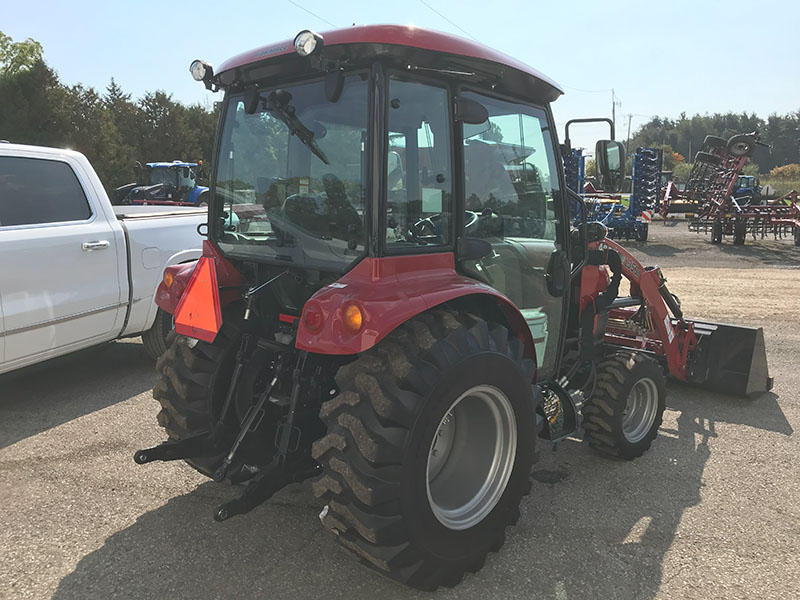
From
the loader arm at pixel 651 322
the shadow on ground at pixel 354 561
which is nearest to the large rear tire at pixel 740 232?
the loader arm at pixel 651 322

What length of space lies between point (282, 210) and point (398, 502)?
1581mm

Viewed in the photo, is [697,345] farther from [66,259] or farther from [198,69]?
[66,259]

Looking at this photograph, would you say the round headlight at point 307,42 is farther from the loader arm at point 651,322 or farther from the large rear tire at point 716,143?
the large rear tire at point 716,143

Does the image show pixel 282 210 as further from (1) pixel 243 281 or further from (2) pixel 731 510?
(2) pixel 731 510

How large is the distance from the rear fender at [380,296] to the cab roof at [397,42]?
914 mm

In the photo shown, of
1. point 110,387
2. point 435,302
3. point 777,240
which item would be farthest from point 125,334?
point 777,240

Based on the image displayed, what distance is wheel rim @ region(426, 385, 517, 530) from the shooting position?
2.83m

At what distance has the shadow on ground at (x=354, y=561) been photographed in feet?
8.65

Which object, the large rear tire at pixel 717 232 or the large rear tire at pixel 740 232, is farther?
the large rear tire at pixel 717 232

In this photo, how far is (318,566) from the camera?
279 cm

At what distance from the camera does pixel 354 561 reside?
2.81 m

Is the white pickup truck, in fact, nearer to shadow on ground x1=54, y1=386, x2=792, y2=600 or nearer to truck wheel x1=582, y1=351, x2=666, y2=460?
shadow on ground x1=54, y1=386, x2=792, y2=600

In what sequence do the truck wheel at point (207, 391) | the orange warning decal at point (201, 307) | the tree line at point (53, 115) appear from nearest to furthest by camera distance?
the orange warning decal at point (201, 307), the truck wheel at point (207, 391), the tree line at point (53, 115)

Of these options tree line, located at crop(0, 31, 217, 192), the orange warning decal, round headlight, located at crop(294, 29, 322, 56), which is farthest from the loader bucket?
tree line, located at crop(0, 31, 217, 192)
